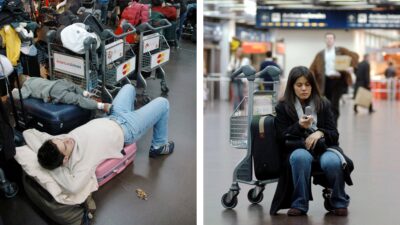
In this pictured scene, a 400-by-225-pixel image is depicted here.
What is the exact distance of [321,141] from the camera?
176 inches

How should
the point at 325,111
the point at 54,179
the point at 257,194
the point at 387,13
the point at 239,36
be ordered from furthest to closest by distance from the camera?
the point at 239,36 < the point at 387,13 < the point at 257,194 < the point at 325,111 < the point at 54,179

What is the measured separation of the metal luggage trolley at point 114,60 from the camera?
391 cm

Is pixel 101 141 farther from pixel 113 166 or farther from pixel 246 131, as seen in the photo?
pixel 246 131

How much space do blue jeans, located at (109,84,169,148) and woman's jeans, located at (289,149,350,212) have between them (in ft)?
3.45

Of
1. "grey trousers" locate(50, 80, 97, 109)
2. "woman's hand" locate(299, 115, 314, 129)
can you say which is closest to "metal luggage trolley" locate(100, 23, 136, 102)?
"grey trousers" locate(50, 80, 97, 109)

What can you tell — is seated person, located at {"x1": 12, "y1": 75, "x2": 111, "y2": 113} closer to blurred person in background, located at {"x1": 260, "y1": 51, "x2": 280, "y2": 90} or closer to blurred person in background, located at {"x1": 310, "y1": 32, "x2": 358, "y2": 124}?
blurred person in background, located at {"x1": 260, "y1": 51, "x2": 280, "y2": 90}

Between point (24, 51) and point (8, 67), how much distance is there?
14 centimetres

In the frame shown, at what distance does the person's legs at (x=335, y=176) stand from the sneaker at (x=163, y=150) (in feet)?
3.91

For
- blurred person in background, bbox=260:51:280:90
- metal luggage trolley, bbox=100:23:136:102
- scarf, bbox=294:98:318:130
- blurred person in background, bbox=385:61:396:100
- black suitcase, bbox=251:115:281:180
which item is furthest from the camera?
blurred person in background, bbox=385:61:396:100

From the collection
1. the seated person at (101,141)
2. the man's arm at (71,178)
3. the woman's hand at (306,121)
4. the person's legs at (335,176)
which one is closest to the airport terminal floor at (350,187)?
the person's legs at (335,176)

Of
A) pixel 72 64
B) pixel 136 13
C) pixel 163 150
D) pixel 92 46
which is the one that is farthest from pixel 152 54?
pixel 163 150

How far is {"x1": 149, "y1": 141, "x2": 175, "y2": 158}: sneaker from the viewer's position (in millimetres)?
3955

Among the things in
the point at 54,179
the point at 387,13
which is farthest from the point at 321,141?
the point at 387,13

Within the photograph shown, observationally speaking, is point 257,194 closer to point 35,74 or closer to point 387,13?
point 35,74
